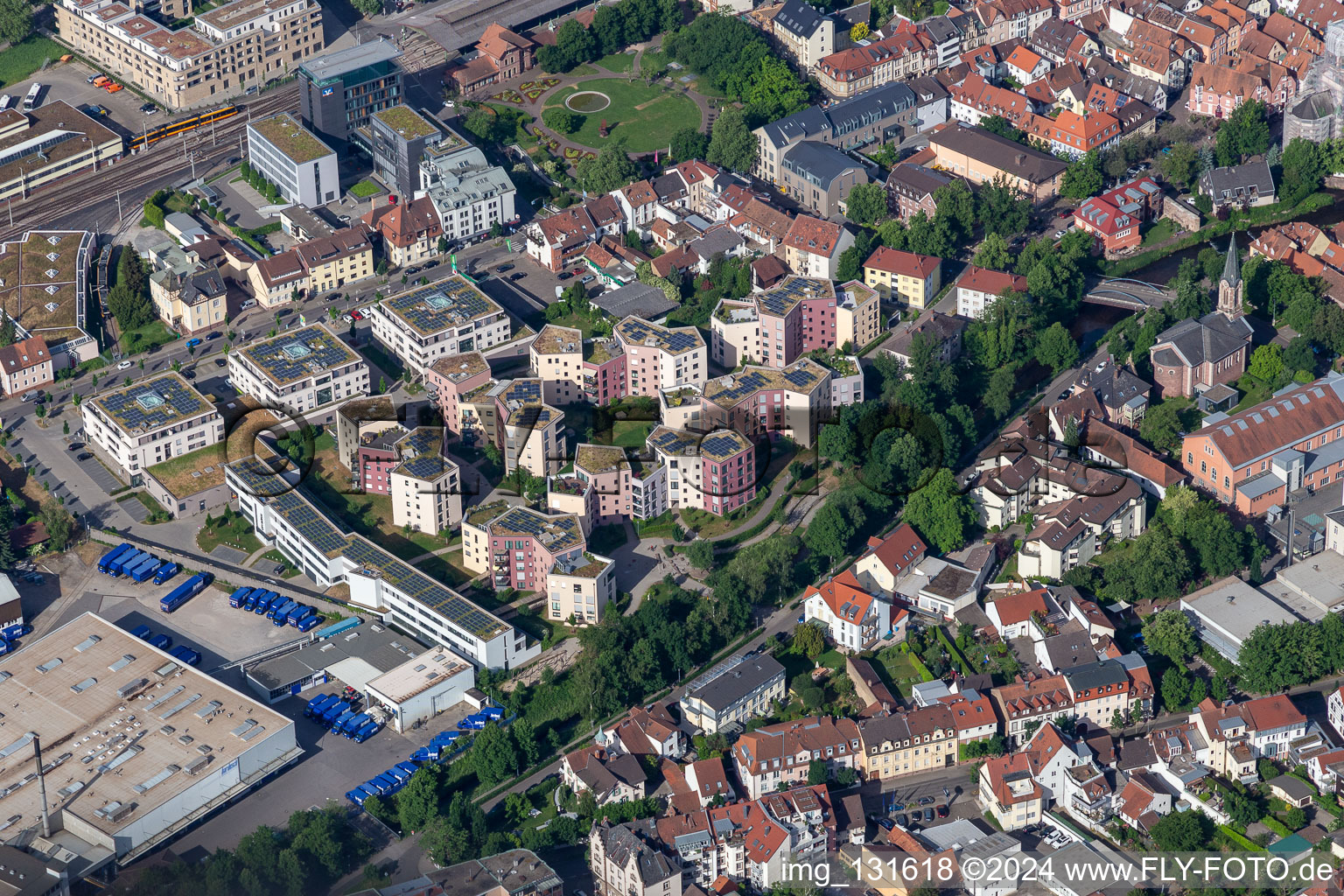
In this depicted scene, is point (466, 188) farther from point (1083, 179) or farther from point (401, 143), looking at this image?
point (1083, 179)

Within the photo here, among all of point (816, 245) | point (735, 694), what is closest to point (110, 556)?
point (735, 694)

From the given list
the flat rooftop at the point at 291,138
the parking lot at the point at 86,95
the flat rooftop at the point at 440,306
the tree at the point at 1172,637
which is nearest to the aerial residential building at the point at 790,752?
the tree at the point at 1172,637

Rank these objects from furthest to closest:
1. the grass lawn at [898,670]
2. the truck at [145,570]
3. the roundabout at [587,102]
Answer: the roundabout at [587,102] < the truck at [145,570] < the grass lawn at [898,670]

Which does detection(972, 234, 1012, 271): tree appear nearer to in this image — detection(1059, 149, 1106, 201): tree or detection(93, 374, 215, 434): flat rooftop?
detection(1059, 149, 1106, 201): tree

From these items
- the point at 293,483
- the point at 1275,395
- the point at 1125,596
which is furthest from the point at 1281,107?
the point at 293,483

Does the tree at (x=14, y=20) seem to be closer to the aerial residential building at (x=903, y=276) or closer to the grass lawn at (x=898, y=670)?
the aerial residential building at (x=903, y=276)
